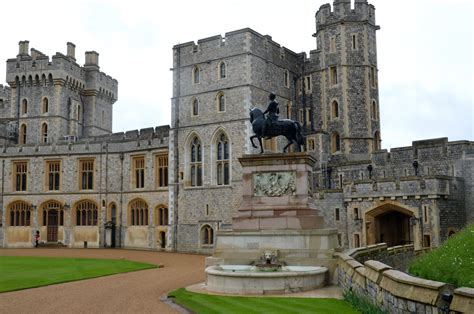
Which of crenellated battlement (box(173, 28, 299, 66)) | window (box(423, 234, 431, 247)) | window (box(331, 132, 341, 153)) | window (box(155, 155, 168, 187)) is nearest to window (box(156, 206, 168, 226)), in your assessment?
window (box(155, 155, 168, 187))

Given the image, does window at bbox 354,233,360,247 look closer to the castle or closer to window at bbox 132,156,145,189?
the castle

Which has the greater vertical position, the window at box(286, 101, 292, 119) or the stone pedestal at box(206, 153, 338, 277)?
the window at box(286, 101, 292, 119)

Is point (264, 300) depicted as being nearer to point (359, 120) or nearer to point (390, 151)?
Result: point (390, 151)

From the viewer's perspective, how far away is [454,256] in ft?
33.6

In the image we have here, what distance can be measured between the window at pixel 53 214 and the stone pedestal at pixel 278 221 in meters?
28.3

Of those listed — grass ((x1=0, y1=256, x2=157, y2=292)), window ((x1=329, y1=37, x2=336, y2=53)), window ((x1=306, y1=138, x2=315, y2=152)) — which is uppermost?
window ((x1=329, y1=37, x2=336, y2=53))

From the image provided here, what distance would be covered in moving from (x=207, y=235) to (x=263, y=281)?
20519mm

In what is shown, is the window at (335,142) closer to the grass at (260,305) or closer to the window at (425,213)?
the window at (425,213)

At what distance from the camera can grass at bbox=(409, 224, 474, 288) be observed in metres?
8.95

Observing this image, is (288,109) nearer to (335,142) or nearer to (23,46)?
(335,142)

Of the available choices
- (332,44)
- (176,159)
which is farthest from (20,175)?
(332,44)

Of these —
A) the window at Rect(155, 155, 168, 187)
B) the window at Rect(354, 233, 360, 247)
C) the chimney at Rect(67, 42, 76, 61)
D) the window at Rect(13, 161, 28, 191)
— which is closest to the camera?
the window at Rect(354, 233, 360, 247)

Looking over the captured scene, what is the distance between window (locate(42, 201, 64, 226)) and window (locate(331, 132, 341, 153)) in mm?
21446

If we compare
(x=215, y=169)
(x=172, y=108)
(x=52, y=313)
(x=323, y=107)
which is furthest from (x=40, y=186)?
(x=52, y=313)
